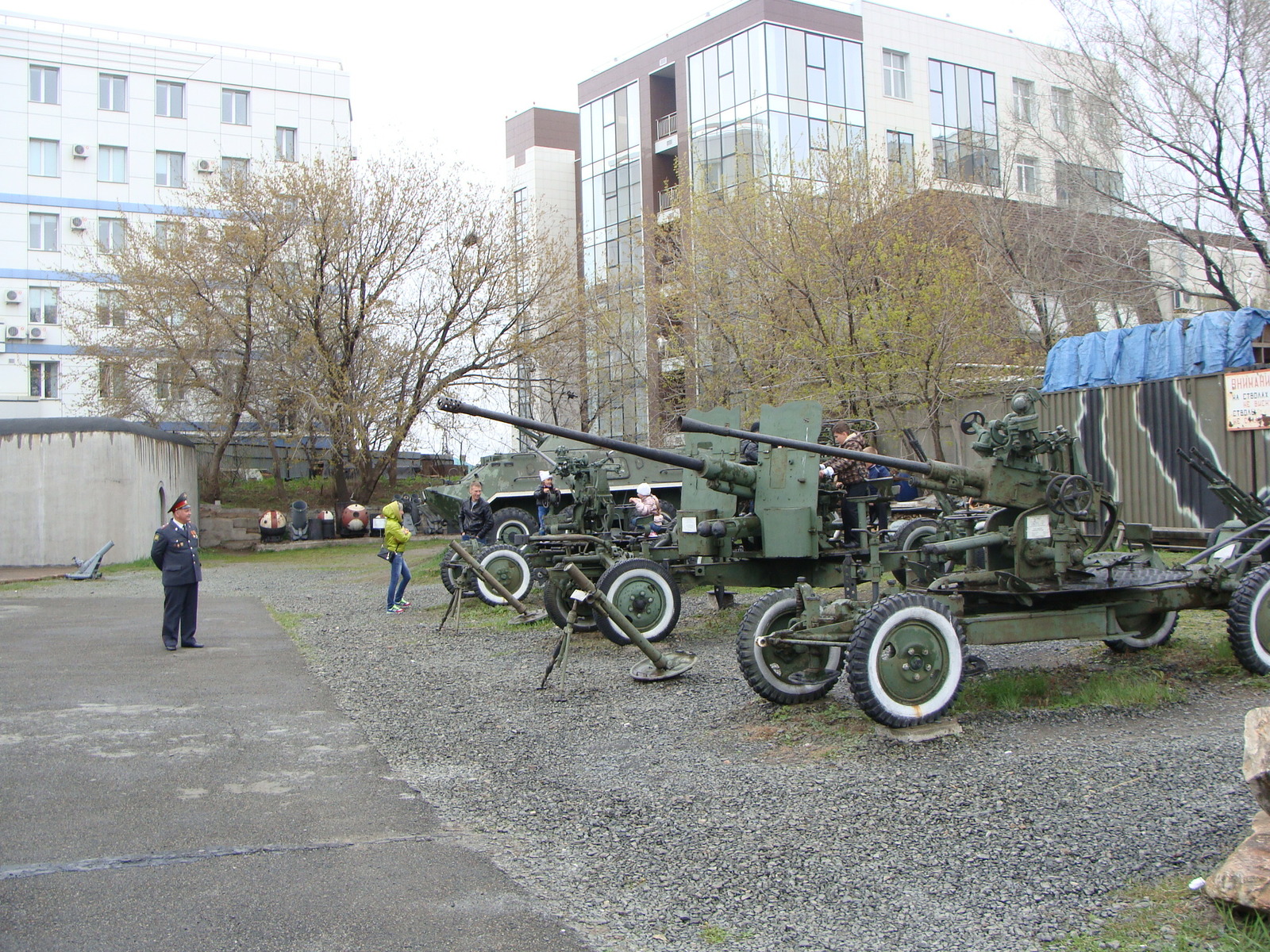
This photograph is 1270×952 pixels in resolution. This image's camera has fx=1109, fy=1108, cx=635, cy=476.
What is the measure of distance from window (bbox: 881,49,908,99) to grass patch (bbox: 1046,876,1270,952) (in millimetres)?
39629

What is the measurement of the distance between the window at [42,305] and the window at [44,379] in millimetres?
1589

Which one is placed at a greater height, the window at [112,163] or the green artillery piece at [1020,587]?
the window at [112,163]

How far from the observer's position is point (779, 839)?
4.93 m

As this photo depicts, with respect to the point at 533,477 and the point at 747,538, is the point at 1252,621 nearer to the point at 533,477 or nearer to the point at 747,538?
the point at 747,538

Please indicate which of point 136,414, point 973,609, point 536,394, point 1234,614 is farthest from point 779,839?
point 136,414

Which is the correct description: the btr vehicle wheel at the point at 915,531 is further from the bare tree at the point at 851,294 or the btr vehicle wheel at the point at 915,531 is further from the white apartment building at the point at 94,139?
the white apartment building at the point at 94,139

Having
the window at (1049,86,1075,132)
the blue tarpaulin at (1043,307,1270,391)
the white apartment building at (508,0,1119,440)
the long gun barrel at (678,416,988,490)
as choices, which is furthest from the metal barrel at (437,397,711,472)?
the white apartment building at (508,0,1119,440)

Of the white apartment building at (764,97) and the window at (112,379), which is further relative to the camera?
the white apartment building at (764,97)

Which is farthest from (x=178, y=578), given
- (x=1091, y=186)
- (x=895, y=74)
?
(x=895, y=74)

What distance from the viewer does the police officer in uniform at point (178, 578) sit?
11.5 m

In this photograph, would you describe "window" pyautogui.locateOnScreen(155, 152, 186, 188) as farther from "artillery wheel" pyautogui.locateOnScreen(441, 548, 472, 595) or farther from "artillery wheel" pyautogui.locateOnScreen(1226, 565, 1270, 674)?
"artillery wheel" pyautogui.locateOnScreen(1226, 565, 1270, 674)

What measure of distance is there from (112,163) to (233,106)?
5168 mm

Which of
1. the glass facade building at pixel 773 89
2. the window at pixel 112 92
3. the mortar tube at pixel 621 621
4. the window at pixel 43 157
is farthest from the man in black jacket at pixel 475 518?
the window at pixel 112 92

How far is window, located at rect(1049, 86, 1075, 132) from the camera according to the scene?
827 inches
